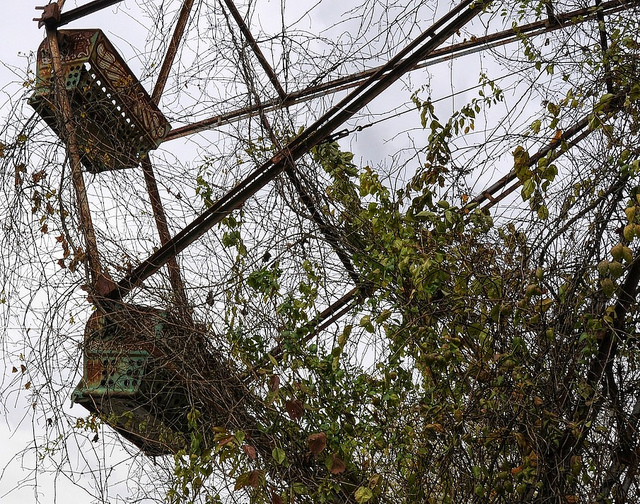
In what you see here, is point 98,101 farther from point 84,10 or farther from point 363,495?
point 363,495

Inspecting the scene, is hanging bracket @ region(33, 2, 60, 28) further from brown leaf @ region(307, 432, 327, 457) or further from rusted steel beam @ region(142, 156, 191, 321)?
brown leaf @ region(307, 432, 327, 457)

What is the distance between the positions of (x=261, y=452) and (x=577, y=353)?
1157 mm

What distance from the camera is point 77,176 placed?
3398 millimetres

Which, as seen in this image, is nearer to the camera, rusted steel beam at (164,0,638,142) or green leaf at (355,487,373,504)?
green leaf at (355,487,373,504)

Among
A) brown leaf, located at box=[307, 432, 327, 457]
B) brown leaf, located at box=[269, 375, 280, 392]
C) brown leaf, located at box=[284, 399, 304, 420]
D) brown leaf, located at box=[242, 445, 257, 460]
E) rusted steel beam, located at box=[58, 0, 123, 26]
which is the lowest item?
brown leaf, located at box=[242, 445, 257, 460]

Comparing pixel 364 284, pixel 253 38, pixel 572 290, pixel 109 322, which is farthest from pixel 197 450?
pixel 253 38

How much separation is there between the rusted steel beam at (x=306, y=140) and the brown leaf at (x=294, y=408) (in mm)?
735

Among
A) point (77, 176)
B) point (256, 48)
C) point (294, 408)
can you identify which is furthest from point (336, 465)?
point (256, 48)

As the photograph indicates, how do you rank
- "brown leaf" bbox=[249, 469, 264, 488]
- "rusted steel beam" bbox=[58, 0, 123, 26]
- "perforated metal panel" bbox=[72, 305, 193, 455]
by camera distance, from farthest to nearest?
"rusted steel beam" bbox=[58, 0, 123, 26] → "perforated metal panel" bbox=[72, 305, 193, 455] → "brown leaf" bbox=[249, 469, 264, 488]

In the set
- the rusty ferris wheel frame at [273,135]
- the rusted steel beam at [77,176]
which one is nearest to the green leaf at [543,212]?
the rusty ferris wheel frame at [273,135]

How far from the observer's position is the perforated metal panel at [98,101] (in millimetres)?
3475

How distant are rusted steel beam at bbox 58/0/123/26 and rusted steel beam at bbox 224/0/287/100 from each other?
548 millimetres

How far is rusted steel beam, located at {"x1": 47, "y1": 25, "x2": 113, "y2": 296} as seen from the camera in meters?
3.25

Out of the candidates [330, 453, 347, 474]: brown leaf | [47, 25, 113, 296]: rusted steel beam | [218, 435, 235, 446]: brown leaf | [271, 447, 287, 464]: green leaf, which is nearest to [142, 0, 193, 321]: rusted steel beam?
[47, 25, 113, 296]: rusted steel beam
